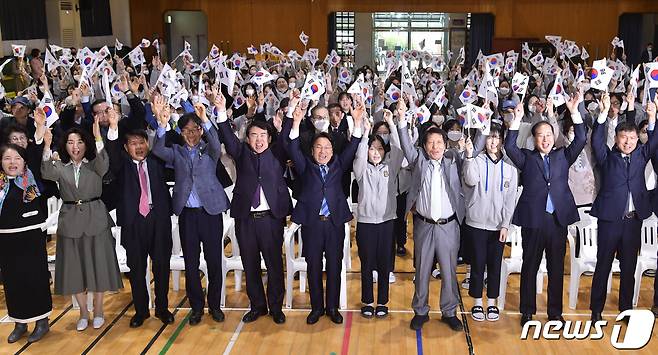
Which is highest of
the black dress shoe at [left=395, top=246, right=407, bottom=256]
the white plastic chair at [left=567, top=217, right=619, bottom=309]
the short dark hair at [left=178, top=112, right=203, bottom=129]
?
the short dark hair at [left=178, top=112, right=203, bottom=129]

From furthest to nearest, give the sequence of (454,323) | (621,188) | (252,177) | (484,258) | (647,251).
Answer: (647,251)
(484,258)
(454,323)
(252,177)
(621,188)

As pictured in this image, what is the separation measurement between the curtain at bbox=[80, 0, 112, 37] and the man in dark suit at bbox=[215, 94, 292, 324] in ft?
42.6

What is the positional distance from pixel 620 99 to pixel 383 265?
4103 millimetres

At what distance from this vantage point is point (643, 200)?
18.2ft

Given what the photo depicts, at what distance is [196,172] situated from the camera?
5590mm

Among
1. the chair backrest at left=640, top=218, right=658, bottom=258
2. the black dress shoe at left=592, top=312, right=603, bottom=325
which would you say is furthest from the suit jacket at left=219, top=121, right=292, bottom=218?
the chair backrest at left=640, top=218, right=658, bottom=258

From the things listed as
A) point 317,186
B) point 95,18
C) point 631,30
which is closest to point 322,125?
point 317,186

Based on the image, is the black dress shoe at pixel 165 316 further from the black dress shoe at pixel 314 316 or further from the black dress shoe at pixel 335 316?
the black dress shoe at pixel 335 316

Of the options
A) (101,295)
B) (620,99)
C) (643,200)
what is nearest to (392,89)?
(620,99)

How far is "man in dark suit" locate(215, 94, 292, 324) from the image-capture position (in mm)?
5605

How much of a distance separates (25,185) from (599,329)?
4459 millimetres

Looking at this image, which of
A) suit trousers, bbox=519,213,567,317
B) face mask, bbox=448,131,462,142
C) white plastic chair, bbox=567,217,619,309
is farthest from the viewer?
white plastic chair, bbox=567,217,619,309

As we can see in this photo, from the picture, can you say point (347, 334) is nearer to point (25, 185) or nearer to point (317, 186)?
point (317, 186)

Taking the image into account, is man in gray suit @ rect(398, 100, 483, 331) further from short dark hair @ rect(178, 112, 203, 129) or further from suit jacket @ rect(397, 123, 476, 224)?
short dark hair @ rect(178, 112, 203, 129)
